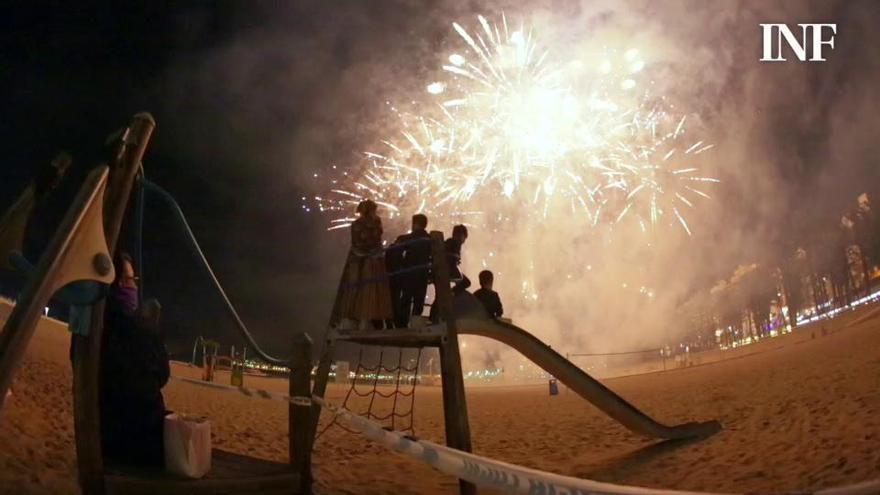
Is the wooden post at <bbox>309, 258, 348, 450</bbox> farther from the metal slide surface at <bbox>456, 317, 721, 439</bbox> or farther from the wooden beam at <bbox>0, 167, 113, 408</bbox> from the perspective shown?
the wooden beam at <bbox>0, 167, 113, 408</bbox>

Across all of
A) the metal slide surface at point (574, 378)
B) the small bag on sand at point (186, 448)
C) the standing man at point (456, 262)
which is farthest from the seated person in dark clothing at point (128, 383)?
the standing man at point (456, 262)

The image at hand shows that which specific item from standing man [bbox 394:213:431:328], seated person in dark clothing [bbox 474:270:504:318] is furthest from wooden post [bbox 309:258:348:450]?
seated person in dark clothing [bbox 474:270:504:318]

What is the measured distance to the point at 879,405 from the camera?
27.0 ft

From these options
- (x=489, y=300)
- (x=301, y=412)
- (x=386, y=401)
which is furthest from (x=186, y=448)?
(x=386, y=401)

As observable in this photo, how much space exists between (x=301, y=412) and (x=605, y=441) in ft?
22.1

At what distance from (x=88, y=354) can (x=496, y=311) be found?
500 cm

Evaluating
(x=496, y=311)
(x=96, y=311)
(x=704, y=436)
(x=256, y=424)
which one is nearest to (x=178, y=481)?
(x=96, y=311)

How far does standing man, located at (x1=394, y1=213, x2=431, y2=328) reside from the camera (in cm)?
616

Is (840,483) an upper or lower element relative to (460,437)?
lower

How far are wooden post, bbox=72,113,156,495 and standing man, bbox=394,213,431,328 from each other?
3204 mm

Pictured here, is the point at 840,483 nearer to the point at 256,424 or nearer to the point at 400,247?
the point at 400,247

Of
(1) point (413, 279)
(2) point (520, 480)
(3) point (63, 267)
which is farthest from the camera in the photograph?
(1) point (413, 279)

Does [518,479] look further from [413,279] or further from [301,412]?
[413,279]

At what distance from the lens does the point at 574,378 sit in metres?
7.55
